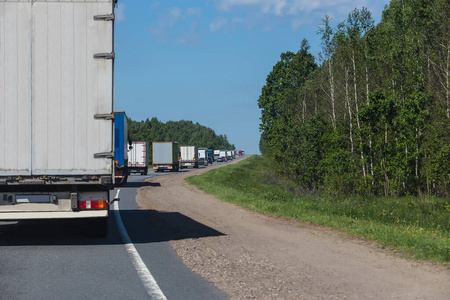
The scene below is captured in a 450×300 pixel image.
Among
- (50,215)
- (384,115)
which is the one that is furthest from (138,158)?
(50,215)

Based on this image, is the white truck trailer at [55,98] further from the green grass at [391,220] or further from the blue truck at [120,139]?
the blue truck at [120,139]

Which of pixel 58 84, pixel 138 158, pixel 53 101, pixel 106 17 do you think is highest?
pixel 106 17

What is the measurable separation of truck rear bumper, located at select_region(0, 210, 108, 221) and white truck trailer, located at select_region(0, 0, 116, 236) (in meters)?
0.02

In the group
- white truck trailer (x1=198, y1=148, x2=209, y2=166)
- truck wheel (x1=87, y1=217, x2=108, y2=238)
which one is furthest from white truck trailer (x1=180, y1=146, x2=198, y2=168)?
truck wheel (x1=87, y1=217, x2=108, y2=238)

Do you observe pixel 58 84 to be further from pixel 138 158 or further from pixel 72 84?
pixel 138 158

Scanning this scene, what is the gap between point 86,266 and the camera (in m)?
8.66

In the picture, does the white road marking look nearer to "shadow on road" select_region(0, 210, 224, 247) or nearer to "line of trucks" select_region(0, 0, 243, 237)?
"shadow on road" select_region(0, 210, 224, 247)

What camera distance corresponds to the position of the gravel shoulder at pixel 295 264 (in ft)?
22.9

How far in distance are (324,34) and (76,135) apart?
23728mm

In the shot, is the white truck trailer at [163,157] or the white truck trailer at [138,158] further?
the white truck trailer at [163,157]

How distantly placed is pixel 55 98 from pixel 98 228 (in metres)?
3.04

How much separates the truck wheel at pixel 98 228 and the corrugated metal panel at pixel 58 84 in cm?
186

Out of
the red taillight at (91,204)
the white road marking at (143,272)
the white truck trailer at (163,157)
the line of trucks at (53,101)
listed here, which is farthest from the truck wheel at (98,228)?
the white truck trailer at (163,157)

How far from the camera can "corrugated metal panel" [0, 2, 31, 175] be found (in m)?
9.71
